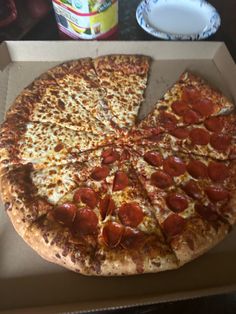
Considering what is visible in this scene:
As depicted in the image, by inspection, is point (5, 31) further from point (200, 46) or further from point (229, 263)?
point (229, 263)

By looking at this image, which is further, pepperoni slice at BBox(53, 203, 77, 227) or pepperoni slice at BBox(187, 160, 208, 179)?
pepperoni slice at BBox(187, 160, 208, 179)

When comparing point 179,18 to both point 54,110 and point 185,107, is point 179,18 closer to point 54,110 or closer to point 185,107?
point 185,107

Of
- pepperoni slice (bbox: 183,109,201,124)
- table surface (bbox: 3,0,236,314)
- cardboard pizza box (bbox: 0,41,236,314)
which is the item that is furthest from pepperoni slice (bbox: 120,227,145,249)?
table surface (bbox: 3,0,236,314)

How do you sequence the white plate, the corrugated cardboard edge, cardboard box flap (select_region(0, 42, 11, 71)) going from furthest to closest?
the white plate < cardboard box flap (select_region(0, 42, 11, 71)) < the corrugated cardboard edge

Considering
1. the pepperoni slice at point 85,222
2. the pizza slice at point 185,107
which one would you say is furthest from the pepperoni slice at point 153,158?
the pepperoni slice at point 85,222

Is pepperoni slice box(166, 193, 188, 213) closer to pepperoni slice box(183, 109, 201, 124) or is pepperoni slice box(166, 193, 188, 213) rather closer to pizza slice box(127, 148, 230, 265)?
pizza slice box(127, 148, 230, 265)

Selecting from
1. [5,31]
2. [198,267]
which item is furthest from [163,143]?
[5,31]

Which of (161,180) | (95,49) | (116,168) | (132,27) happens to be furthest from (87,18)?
(161,180)
